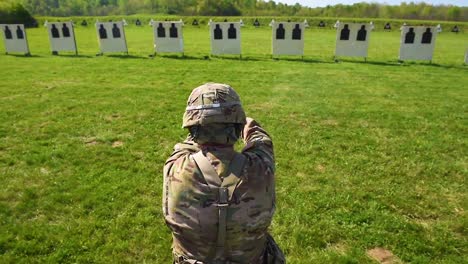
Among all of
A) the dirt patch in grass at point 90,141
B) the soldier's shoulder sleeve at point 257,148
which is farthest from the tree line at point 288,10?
the soldier's shoulder sleeve at point 257,148

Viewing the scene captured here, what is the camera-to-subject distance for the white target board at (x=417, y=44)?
52.4 feet

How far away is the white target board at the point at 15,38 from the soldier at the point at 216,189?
18355 mm

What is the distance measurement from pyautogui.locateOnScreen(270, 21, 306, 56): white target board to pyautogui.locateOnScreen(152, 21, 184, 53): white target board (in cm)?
414

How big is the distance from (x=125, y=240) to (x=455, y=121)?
7.04 meters

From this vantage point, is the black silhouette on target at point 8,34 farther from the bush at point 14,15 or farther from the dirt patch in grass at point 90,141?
the bush at point 14,15

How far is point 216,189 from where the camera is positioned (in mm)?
1879

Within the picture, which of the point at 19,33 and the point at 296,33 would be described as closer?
the point at 296,33

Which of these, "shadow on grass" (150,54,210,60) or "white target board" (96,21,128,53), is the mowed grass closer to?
"shadow on grass" (150,54,210,60)

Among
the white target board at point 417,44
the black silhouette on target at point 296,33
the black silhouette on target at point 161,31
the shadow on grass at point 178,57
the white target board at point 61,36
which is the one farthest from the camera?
the white target board at point 61,36

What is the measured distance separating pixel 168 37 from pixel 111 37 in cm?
265

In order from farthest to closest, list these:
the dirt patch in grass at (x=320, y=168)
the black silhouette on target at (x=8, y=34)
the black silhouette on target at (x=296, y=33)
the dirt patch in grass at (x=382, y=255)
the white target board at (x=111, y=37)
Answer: the black silhouette on target at (x=8, y=34) → the white target board at (x=111, y=37) → the black silhouette on target at (x=296, y=33) → the dirt patch in grass at (x=320, y=168) → the dirt patch in grass at (x=382, y=255)

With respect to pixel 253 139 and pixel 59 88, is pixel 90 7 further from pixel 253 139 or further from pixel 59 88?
pixel 253 139

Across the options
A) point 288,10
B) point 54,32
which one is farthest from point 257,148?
point 288,10

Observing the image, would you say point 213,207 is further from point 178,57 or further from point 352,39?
point 352,39
